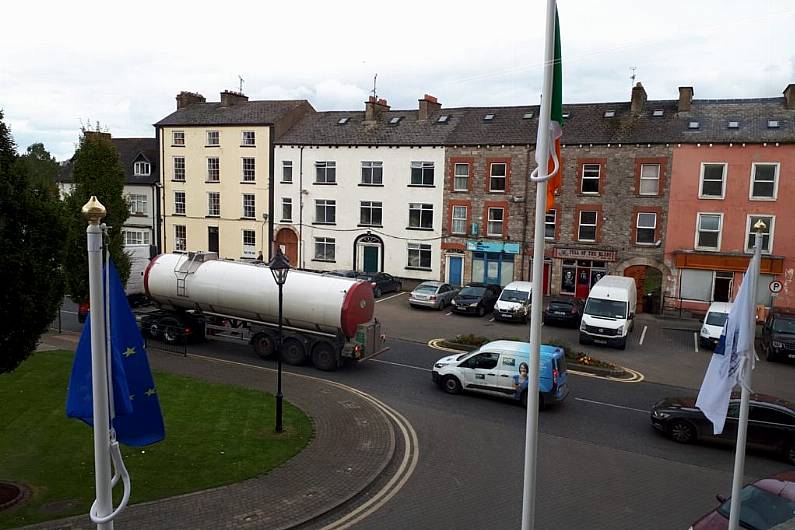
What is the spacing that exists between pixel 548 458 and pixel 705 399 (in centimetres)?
596

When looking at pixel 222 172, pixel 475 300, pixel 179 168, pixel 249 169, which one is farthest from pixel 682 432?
pixel 179 168

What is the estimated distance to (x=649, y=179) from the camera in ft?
107

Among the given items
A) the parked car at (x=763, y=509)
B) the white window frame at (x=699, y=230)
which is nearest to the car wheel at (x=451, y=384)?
the parked car at (x=763, y=509)

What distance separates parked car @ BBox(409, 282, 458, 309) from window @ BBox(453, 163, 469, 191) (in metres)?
6.76

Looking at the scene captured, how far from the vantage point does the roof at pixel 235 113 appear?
4200cm

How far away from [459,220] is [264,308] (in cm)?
1916

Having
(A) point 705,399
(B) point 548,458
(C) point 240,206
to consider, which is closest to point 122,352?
(A) point 705,399

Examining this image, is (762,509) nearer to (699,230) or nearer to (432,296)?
(432,296)

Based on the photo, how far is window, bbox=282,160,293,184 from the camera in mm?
41281

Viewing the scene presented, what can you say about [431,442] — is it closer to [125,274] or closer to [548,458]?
[548,458]

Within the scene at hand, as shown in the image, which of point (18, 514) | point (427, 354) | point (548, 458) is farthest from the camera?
point (427, 354)

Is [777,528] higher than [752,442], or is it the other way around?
[777,528]

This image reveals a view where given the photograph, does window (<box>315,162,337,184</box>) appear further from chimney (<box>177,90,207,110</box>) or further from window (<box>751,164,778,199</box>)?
window (<box>751,164,778,199</box>)

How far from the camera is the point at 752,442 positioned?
46.3ft
